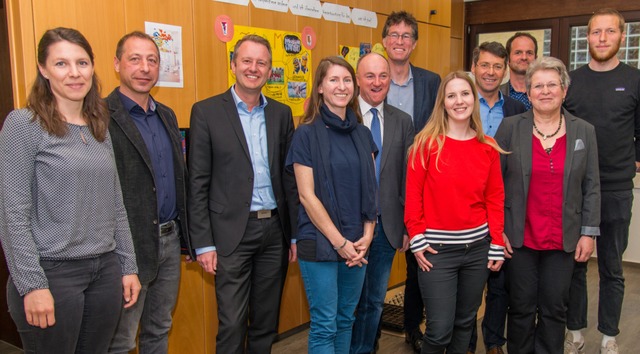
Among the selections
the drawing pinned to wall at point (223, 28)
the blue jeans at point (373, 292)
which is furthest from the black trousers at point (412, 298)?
the drawing pinned to wall at point (223, 28)

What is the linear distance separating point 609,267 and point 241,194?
2146mm

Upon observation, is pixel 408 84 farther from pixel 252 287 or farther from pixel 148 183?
pixel 148 183

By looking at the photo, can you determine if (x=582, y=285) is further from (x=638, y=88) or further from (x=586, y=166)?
(x=638, y=88)

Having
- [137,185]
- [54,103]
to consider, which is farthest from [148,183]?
[54,103]

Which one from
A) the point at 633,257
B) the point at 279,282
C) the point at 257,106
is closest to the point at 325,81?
the point at 257,106

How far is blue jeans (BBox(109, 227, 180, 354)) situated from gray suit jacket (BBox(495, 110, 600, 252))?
155cm

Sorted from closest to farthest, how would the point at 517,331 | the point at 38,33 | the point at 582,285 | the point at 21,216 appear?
1. the point at 21,216
2. the point at 38,33
3. the point at 517,331
4. the point at 582,285

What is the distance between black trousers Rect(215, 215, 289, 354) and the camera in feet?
7.70

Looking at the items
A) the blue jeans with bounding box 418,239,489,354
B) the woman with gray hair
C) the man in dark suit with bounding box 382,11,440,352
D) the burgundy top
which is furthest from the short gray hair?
the blue jeans with bounding box 418,239,489,354

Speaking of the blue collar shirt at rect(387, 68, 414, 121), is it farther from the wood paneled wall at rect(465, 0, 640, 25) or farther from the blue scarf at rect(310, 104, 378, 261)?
the wood paneled wall at rect(465, 0, 640, 25)

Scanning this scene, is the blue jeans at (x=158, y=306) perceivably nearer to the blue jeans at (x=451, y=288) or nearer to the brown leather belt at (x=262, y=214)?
the brown leather belt at (x=262, y=214)

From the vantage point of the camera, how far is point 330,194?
2.24 meters

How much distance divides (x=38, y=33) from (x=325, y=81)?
124cm

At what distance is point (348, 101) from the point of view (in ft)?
7.61
